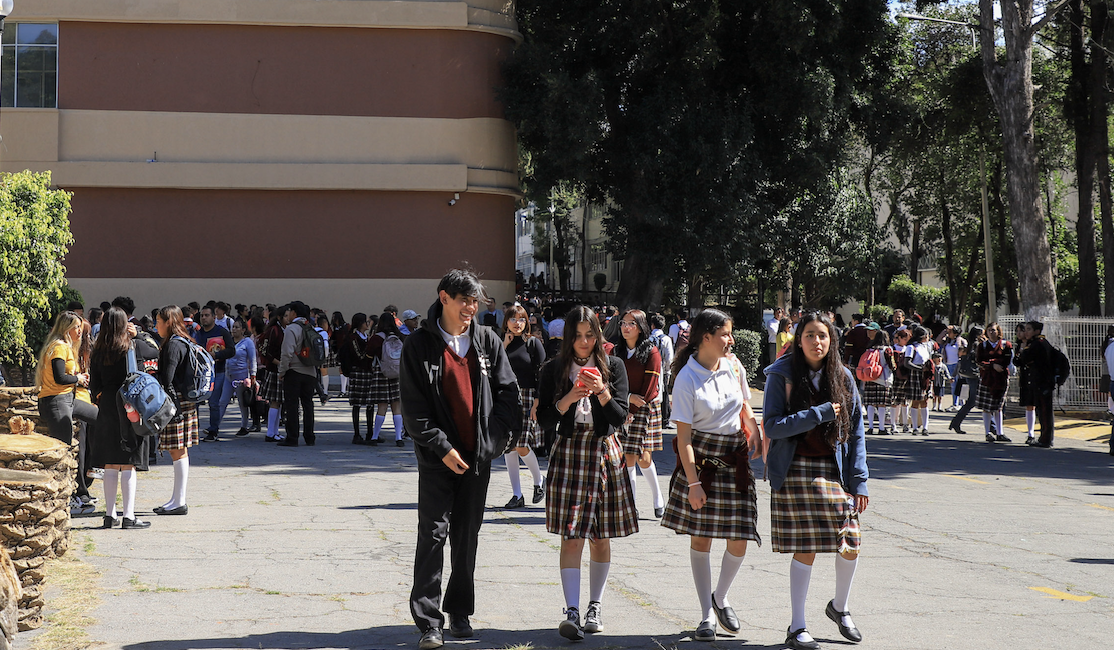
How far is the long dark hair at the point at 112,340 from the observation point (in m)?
8.73

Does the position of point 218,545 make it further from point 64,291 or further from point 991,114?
point 991,114

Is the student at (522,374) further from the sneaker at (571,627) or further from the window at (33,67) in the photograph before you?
the window at (33,67)

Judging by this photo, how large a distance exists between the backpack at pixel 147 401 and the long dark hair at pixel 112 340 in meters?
0.25

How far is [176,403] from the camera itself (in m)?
9.16

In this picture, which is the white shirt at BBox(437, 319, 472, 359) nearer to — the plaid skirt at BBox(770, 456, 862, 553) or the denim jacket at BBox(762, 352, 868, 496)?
the denim jacket at BBox(762, 352, 868, 496)

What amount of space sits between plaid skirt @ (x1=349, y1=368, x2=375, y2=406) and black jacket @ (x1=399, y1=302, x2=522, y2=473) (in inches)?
375

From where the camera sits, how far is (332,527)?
8773 millimetres

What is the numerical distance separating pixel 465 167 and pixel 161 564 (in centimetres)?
1967

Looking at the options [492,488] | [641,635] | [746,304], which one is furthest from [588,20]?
[641,635]

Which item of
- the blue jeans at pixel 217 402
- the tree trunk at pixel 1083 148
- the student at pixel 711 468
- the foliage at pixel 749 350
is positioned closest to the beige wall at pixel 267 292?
the foliage at pixel 749 350

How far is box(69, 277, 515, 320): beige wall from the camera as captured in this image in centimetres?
2578

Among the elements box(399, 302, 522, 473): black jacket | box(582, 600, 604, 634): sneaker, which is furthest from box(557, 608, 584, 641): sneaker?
box(399, 302, 522, 473): black jacket

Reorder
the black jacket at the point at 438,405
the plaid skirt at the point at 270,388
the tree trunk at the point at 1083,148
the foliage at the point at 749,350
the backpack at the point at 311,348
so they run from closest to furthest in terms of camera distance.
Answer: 1. the black jacket at the point at 438,405
2. the backpack at the point at 311,348
3. the plaid skirt at the point at 270,388
4. the tree trunk at the point at 1083,148
5. the foliage at the point at 749,350

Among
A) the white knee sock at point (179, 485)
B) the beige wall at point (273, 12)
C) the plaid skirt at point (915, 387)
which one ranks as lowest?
the white knee sock at point (179, 485)
